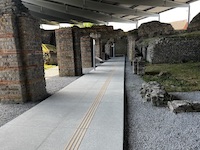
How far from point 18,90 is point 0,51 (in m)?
1.18

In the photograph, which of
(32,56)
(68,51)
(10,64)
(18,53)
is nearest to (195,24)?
(68,51)

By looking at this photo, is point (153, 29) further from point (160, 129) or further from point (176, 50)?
point (160, 129)

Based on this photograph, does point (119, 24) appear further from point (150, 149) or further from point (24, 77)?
point (150, 149)

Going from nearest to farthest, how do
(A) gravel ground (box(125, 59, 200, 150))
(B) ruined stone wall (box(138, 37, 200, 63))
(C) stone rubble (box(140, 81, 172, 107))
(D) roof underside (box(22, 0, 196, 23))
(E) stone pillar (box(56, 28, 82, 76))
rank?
1. (A) gravel ground (box(125, 59, 200, 150))
2. (C) stone rubble (box(140, 81, 172, 107))
3. (E) stone pillar (box(56, 28, 82, 76))
4. (B) ruined stone wall (box(138, 37, 200, 63))
5. (D) roof underside (box(22, 0, 196, 23))

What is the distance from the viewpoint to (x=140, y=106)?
4.28 meters

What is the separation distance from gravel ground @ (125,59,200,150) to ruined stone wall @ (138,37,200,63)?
9.80m

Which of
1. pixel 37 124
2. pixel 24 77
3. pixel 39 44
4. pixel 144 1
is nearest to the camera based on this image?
pixel 37 124

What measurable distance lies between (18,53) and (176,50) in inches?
480

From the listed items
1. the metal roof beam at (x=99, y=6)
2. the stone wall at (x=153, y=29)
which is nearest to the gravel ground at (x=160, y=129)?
the metal roof beam at (x=99, y=6)

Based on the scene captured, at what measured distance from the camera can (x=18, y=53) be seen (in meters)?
4.38

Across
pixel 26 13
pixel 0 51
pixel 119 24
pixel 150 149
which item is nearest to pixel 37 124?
pixel 150 149

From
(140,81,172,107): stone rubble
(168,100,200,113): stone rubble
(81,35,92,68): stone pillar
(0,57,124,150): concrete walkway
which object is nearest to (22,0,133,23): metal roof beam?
(81,35,92,68): stone pillar

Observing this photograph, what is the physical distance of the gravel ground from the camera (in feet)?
8.46

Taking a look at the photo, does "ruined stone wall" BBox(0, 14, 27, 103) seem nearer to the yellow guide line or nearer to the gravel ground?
the yellow guide line
